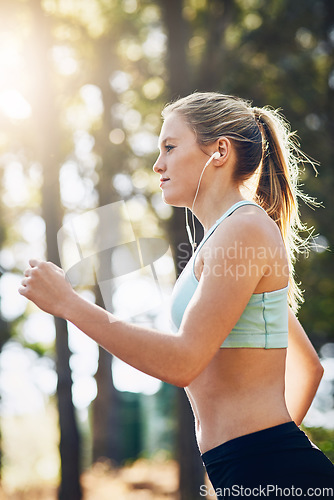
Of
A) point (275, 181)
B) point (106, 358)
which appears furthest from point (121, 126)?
point (275, 181)

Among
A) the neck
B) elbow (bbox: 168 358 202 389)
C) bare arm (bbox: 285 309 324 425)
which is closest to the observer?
elbow (bbox: 168 358 202 389)

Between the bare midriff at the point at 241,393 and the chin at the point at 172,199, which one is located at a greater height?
the chin at the point at 172,199

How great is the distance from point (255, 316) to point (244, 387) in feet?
0.69

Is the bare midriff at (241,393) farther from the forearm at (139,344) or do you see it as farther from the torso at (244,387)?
the forearm at (139,344)

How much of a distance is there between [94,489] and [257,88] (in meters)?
8.68

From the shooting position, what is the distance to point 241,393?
170cm

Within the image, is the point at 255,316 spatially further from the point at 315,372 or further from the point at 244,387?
the point at 315,372

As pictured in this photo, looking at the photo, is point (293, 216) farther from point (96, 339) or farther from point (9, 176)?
point (9, 176)

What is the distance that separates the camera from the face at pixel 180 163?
6.42 ft

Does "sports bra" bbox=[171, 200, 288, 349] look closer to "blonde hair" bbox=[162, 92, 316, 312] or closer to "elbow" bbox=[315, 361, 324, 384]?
"blonde hair" bbox=[162, 92, 316, 312]

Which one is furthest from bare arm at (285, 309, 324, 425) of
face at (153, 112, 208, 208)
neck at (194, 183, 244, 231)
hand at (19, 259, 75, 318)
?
hand at (19, 259, 75, 318)

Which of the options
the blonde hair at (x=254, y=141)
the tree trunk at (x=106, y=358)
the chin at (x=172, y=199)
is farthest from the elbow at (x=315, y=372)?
the tree trunk at (x=106, y=358)

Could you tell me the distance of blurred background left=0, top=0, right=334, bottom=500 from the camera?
26.2 ft

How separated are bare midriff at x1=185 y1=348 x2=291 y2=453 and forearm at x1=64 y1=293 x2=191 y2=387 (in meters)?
0.20
